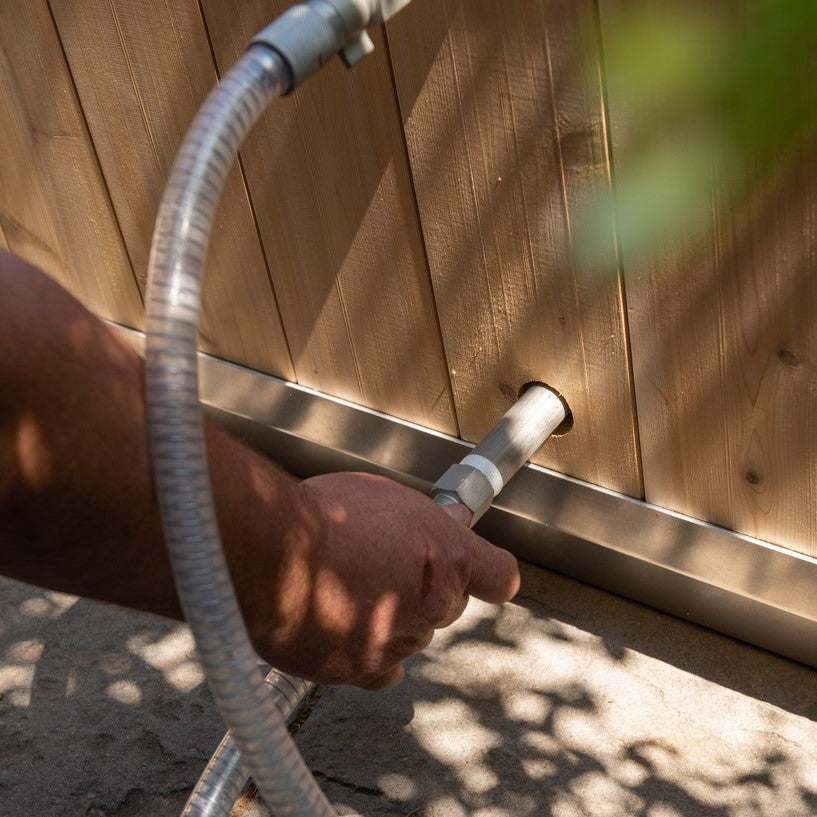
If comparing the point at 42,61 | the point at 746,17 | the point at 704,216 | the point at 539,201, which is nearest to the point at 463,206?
the point at 539,201

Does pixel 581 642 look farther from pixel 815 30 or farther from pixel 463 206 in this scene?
pixel 815 30

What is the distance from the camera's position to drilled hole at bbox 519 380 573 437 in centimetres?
138

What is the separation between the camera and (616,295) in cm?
122

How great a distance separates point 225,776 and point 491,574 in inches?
13.7

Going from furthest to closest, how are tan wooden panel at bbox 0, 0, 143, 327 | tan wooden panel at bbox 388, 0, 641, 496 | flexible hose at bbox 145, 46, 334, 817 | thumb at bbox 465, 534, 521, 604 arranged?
tan wooden panel at bbox 0, 0, 143, 327, tan wooden panel at bbox 388, 0, 641, 496, thumb at bbox 465, 534, 521, 604, flexible hose at bbox 145, 46, 334, 817

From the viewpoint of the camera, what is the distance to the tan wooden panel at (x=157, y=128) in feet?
4.64

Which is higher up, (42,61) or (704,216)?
(42,61)

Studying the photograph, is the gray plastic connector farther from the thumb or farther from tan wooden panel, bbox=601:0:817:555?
the thumb

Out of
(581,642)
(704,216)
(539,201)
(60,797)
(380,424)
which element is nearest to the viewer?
(704,216)

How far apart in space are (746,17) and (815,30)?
2.2 inches

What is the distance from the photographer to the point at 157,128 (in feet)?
4.98

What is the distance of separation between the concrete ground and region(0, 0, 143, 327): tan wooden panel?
54 cm

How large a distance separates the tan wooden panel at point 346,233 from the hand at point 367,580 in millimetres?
444

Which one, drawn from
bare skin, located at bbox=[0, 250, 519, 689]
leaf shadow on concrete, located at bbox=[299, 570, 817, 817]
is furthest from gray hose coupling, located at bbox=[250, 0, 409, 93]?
leaf shadow on concrete, located at bbox=[299, 570, 817, 817]
